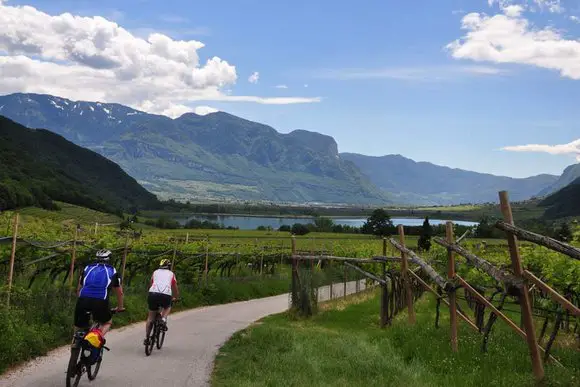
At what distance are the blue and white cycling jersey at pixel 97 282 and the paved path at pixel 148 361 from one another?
1564mm

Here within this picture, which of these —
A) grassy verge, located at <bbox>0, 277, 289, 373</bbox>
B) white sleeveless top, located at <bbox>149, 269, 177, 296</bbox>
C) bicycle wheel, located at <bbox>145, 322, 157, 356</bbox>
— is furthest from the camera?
white sleeveless top, located at <bbox>149, 269, 177, 296</bbox>

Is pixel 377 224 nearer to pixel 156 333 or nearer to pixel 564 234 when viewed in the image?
pixel 564 234

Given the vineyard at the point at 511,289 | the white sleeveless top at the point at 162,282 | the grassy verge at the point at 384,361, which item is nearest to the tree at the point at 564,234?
the vineyard at the point at 511,289

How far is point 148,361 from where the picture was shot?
12992 millimetres

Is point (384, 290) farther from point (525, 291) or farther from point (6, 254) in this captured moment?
point (6, 254)

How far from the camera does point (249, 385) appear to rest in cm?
1012

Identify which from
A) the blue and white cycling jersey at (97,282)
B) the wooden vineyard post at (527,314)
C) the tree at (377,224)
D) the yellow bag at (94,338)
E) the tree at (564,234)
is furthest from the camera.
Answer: the tree at (377,224)

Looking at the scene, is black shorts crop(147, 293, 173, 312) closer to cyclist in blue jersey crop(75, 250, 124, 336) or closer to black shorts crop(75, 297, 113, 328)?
cyclist in blue jersey crop(75, 250, 124, 336)

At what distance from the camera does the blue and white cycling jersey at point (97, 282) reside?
10750 millimetres

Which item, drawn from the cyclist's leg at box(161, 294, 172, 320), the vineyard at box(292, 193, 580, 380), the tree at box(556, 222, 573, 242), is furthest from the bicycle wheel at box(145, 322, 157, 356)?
the tree at box(556, 222, 573, 242)

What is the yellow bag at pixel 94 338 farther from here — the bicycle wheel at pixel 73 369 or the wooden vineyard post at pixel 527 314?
the wooden vineyard post at pixel 527 314

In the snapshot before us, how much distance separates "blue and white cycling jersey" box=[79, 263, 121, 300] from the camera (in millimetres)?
10750

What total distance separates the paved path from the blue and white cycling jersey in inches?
61.6

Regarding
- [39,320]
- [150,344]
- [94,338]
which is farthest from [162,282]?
[94,338]
